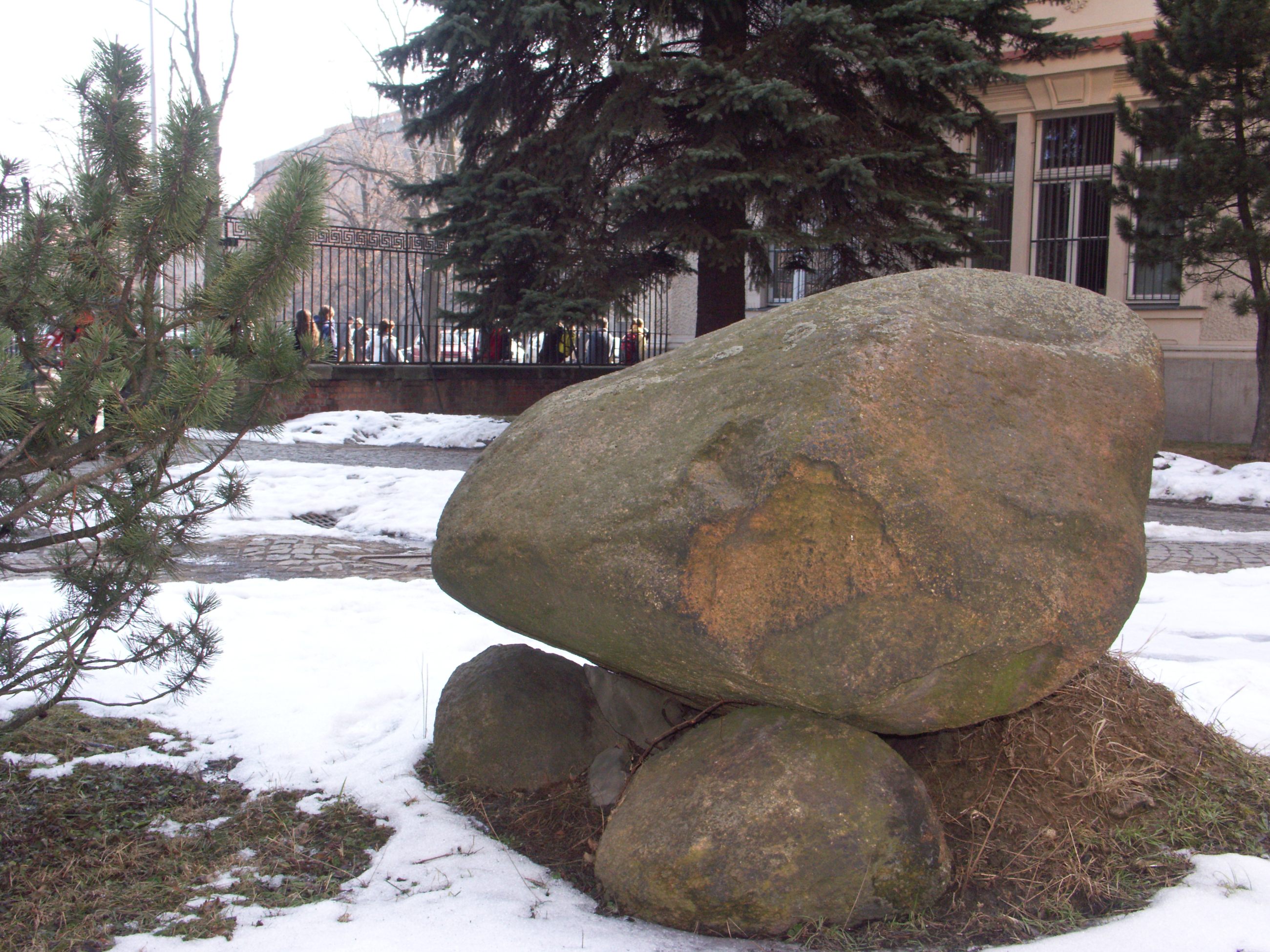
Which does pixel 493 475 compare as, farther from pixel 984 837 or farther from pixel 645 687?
pixel 984 837

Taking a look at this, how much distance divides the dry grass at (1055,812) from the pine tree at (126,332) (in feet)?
4.25

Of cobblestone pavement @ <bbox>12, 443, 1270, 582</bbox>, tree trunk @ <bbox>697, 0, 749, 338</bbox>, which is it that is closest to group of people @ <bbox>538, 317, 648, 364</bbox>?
tree trunk @ <bbox>697, 0, 749, 338</bbox>

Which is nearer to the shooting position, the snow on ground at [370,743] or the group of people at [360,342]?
the snow on ground at [370,743]

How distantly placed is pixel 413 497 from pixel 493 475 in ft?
17.2

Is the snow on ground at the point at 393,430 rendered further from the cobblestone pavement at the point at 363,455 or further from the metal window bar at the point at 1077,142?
the metal window bar at the point at 1077,142

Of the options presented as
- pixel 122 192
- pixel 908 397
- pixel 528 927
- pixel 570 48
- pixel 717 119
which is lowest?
pixel 528 927

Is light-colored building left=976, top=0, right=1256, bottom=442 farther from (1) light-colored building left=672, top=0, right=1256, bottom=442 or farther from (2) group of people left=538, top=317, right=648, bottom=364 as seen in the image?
(2) group of people left=538, top=317, right=648, bottom=364

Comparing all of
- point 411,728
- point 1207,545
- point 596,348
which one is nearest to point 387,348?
point 596,348

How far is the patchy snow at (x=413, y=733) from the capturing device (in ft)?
7.84

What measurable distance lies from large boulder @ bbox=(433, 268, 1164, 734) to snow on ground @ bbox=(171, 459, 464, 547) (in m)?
4.62

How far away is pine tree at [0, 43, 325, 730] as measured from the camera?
2498mm

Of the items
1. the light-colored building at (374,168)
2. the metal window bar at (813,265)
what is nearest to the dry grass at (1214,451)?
the metal window bar at (813,265)

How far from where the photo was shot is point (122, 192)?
272 cm

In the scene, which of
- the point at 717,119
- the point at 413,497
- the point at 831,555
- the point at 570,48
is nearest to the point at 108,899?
the point at 831,555
